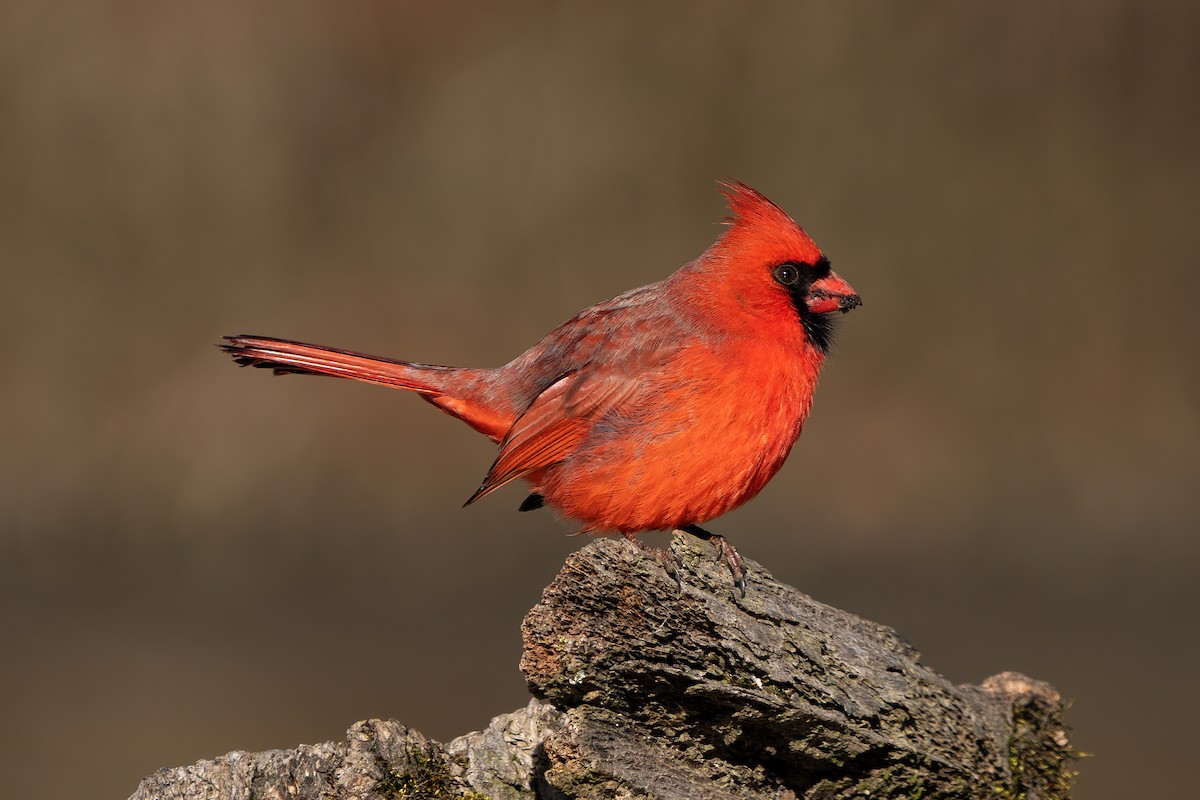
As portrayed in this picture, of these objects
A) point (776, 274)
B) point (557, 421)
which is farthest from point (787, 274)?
point (557, 421)

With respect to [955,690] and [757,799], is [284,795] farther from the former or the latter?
[955,690]

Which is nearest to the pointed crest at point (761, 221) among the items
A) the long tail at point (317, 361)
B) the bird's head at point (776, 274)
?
the bird's head at point (776, 274)

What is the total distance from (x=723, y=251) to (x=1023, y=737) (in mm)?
1451

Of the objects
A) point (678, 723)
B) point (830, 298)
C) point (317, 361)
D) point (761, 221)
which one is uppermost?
point (761, 221)

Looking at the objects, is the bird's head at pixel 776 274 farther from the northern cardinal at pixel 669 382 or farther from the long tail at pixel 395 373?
the long tail at pixel 395 373

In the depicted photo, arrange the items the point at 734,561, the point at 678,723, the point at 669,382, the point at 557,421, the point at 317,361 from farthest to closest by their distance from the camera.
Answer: the point at 317,361
the point at 557,421
the point at 669,382
the point at 734,561
the point at 678,723

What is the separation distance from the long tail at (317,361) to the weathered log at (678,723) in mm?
1312

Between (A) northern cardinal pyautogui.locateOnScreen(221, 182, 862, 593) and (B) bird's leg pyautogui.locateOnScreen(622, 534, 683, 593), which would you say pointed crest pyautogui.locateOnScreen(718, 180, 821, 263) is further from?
(B) bird's leg pyautogui.locateOnScreen(622, 534, 683, 593)

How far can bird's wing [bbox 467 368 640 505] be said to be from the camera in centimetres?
327

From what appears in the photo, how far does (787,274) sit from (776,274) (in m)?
0.03

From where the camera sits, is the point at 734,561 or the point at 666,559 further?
the point at 734,561

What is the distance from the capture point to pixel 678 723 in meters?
2.45

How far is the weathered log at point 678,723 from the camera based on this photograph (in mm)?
2328

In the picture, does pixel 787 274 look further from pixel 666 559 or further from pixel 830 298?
pixel 666 559
